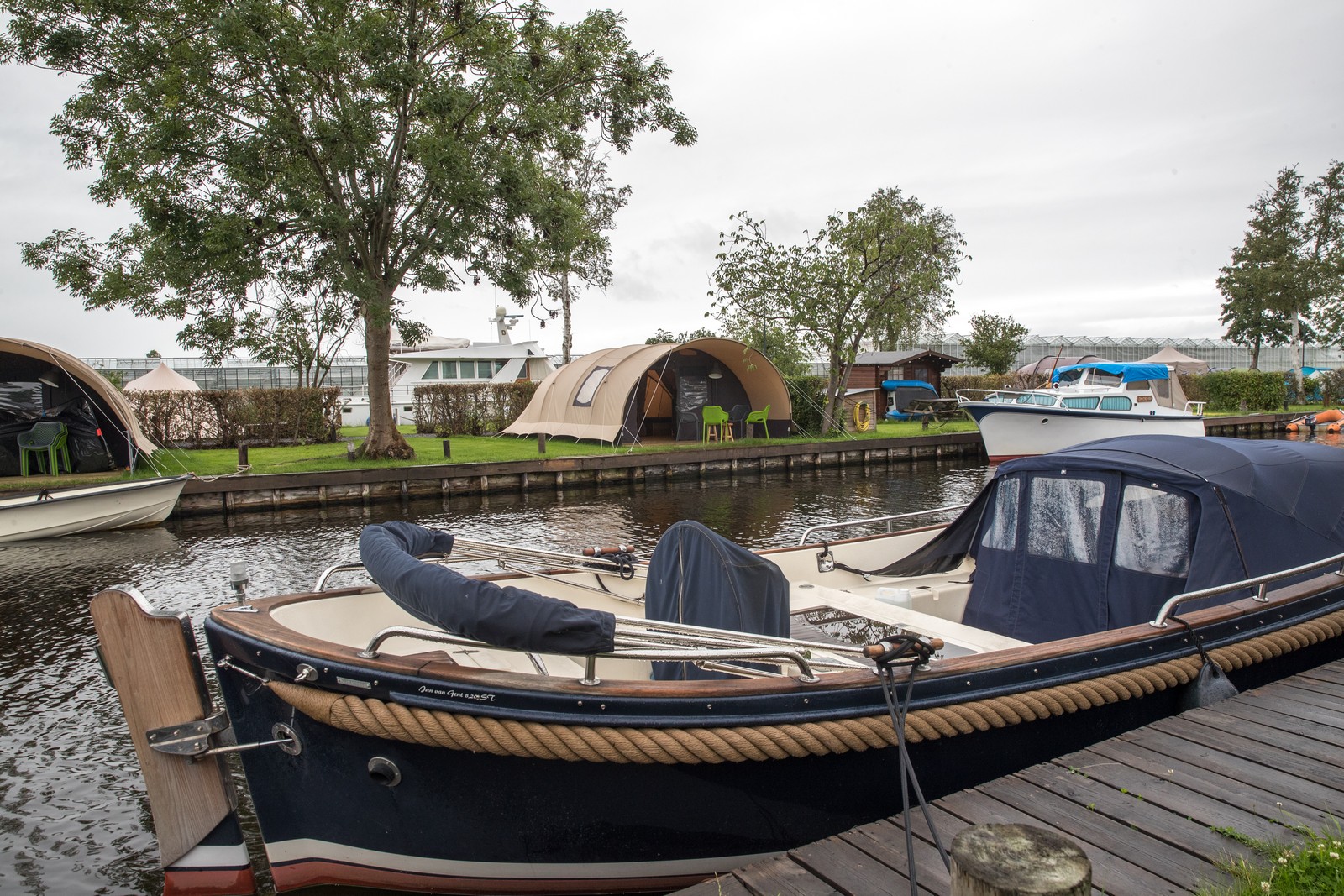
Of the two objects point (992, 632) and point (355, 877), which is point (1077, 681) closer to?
point (992, 632)

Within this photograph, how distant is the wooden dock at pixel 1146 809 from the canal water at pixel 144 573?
11.3ft

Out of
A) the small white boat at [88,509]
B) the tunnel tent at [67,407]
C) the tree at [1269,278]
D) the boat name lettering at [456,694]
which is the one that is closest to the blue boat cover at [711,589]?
the boat name lettering at [456,694]

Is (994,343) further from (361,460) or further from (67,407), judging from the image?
(67,407)

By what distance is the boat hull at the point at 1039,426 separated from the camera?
2134 centimetres

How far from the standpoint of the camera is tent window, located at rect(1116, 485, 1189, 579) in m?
4.65

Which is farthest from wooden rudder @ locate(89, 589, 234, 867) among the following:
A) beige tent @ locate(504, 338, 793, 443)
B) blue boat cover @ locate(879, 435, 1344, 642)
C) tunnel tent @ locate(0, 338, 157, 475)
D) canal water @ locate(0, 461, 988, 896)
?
beige tent @ locate(504, 338, 793, 443)

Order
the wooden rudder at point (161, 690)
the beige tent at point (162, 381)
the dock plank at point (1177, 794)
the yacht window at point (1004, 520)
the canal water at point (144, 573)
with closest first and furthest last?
the dock plank at point (1177, 794), the wooden rudder at point (161, 690), the canal water at point (144, 573), the yacht window at point (1004, 520), the beige tent at point (162, 381)

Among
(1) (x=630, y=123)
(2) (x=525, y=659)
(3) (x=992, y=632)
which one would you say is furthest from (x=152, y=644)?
(1) (x=630, y=123)

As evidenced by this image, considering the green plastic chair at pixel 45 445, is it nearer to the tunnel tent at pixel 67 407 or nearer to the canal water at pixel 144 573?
the tunnel tent at pixel 67 407

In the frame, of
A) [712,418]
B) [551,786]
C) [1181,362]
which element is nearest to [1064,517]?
[551,786]

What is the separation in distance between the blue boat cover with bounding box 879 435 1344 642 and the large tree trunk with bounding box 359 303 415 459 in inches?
612

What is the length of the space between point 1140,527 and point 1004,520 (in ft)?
2.67

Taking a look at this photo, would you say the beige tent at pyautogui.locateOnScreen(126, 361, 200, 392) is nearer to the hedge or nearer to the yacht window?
the hedge

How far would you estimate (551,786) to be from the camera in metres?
3.28
